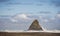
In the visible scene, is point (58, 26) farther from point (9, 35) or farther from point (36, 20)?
point (9, 35)

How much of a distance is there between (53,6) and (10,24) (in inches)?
25.0

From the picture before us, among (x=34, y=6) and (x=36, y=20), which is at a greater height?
(x=34, y=6)

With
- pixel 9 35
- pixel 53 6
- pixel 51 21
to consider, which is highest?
pixel 53 6

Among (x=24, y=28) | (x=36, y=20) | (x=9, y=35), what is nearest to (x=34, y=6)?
(x=36, y=20)

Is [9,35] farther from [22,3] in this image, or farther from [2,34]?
[22,3]

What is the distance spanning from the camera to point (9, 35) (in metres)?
1.88

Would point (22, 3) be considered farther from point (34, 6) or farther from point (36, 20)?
point (36, 20)

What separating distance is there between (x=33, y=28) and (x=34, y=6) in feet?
1.00

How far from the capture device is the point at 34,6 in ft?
6.37

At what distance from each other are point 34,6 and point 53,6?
0.26m

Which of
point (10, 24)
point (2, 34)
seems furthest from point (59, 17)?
point (2, 34)

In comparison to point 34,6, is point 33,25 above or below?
below

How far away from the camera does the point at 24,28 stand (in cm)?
189

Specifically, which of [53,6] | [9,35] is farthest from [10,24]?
[53,6]
